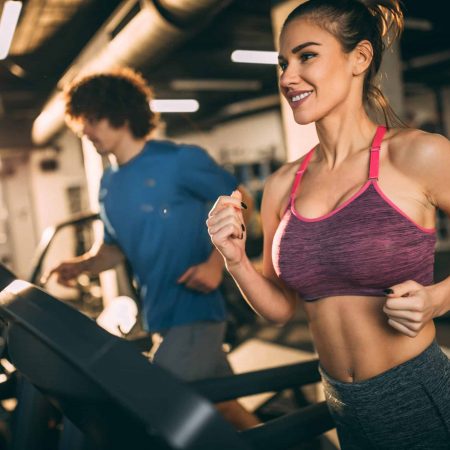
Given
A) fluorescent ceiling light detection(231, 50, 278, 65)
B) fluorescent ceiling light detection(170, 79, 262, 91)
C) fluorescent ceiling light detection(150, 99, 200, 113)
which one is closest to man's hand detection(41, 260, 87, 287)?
fluorescent ceiling light detection(231, 50, 278, 65)

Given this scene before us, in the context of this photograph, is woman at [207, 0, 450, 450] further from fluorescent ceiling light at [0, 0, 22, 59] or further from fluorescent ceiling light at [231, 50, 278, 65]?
fluorescent ceiling light at [231, 50, 278, 65]

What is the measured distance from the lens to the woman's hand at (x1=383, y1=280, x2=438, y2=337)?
0.92 metres

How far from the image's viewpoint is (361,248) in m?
1.05

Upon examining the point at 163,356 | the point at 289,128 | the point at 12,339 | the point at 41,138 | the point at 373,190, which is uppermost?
the point at 41,138

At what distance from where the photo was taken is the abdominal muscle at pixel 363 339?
1.11 meters

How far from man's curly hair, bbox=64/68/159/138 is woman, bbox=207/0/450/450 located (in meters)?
1.07

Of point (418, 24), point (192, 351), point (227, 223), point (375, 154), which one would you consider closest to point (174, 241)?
point (192, 351)

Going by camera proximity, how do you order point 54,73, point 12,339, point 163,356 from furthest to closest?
1. point 54,73
2. point 163,356
3. point 12,339

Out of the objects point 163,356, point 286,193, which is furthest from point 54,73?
point 286,193

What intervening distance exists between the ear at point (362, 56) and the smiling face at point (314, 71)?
1 cm

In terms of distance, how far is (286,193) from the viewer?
132cm

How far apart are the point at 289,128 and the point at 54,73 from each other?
15.1 feet

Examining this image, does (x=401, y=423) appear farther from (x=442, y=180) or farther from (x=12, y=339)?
(x=12, y=339)

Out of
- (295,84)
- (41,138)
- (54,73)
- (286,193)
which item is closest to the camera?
(295,84)
